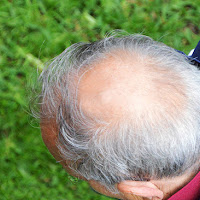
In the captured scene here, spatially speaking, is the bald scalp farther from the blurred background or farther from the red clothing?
the blurred background

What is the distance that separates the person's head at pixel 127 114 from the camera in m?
1.19

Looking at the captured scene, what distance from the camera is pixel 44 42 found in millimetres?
2830

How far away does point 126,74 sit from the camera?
1.24m

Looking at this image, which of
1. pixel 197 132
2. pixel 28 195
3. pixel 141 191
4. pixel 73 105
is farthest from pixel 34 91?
pixel 28 195

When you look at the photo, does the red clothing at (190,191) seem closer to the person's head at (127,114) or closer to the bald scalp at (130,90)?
the person's head at (127,114)

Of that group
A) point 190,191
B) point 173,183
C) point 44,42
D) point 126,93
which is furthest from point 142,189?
point 44,42

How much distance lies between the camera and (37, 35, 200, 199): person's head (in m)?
1.19

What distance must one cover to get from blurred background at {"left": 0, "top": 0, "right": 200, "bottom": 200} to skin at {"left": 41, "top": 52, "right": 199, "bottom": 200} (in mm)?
1481

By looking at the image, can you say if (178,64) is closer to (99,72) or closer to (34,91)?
(99,72)

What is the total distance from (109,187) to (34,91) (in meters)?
0.69

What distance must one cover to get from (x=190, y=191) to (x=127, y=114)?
0.57m

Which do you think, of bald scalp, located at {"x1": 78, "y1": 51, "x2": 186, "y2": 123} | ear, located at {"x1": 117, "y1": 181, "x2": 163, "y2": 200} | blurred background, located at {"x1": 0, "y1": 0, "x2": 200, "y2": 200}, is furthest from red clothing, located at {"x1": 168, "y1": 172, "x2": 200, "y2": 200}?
blurred background, located at {"x1": 0, "y1": 0, "x2": 200, "y2": 200}

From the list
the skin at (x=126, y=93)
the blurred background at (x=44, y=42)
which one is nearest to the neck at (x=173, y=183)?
the skin at (x=126, y=93)

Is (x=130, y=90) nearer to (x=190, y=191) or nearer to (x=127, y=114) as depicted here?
(x=127, y=114)
